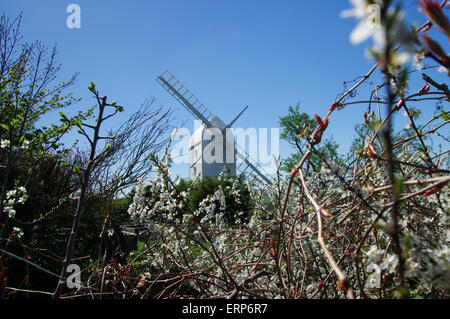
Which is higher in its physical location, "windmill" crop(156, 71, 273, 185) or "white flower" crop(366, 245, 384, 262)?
"windmill" crop(156, 71, 273, 185)

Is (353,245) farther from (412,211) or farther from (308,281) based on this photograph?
(308,281)

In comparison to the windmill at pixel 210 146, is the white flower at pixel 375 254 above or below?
below

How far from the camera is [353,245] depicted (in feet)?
4.09

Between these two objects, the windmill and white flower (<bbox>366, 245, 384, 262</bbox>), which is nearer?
white flower (<bbox>366, 245, 384, 262</bbox>)

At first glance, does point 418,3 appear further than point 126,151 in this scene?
No

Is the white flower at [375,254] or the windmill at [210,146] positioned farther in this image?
the windmill at [210,146]

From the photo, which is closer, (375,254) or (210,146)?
(375,254)
